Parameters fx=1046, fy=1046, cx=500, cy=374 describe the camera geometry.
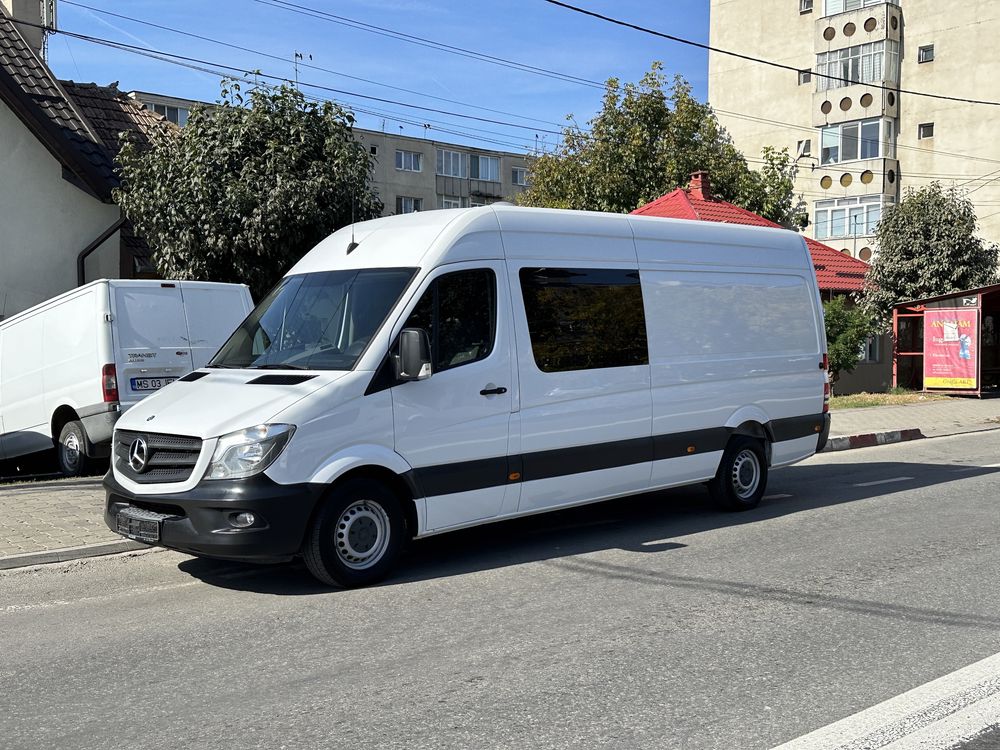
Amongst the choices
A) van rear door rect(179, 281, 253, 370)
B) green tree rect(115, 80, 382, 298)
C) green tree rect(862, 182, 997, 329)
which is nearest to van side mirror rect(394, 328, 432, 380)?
van rear door rect(179, 281, 253, 370)

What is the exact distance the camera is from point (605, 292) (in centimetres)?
821

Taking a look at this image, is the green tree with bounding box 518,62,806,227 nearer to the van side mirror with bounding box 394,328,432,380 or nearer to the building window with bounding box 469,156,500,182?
the van side mirror with bounding box 394,328,432,380

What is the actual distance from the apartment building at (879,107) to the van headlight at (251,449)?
3846cm

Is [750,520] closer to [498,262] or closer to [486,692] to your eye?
[498,262]

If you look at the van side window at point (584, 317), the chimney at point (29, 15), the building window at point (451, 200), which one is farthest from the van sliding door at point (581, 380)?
the building window at point (451, 200)

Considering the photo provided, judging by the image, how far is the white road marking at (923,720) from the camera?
159 inches

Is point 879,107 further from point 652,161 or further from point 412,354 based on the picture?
point 412,354

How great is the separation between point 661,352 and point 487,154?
65.2m

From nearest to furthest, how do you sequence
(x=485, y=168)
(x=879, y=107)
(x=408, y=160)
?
(x=879, y=107) < (x=408, y=160) < (x=485, y=168)

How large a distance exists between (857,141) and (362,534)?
144ft

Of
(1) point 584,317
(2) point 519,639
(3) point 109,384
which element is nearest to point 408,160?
(3) point 109,384

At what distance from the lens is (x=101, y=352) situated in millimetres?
11188

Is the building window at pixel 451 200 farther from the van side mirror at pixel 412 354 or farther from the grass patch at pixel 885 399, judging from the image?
the van side mirror at pixel 412 354

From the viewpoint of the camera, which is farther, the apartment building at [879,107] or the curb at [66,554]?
the apartment building at [879,107]
